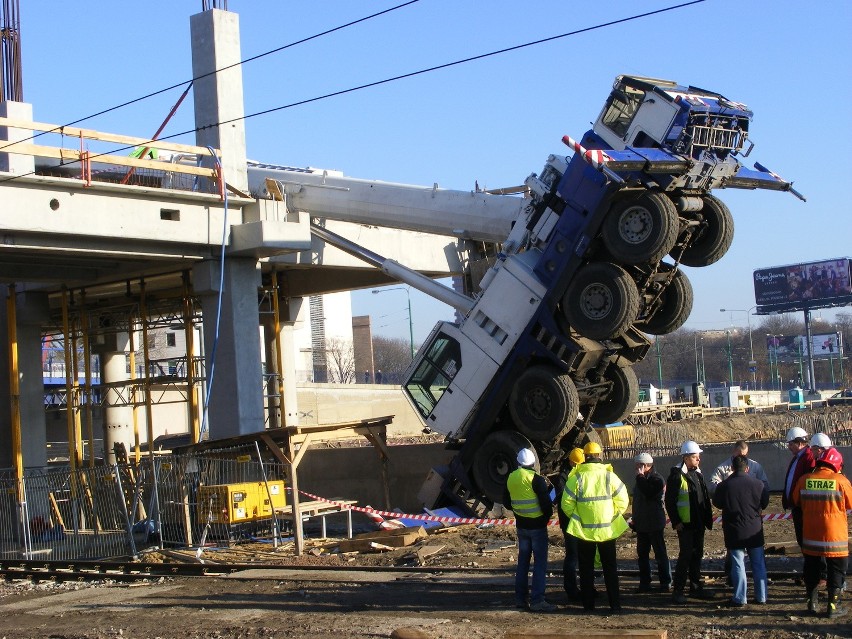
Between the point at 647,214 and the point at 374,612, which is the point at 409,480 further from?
the point at 374,612

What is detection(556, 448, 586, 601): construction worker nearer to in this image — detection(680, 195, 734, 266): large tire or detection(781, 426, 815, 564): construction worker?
detection(781, 426, 815, 564): construction worker

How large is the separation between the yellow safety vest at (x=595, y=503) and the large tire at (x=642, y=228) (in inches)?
260

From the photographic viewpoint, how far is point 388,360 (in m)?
147

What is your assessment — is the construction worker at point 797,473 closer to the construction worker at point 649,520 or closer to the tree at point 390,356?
the construction worker at point 649,520

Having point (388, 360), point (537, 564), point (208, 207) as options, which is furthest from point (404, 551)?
point (388, 360)

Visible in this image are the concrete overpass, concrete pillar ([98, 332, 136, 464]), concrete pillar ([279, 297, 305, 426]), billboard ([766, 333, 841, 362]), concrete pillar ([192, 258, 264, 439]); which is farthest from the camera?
billboard ([766, 333, 841, 362])

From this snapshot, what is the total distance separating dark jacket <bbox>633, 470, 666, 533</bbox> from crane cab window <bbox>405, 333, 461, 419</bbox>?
813 cm

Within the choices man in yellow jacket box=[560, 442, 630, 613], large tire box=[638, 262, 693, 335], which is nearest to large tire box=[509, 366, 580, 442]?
large tire box=[638, 262, 693, 335]

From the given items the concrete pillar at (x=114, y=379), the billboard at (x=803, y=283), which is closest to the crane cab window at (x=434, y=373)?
the concrete pillar at (x=114, y=379)

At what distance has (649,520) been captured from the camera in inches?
444

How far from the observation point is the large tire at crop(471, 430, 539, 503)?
1886cm

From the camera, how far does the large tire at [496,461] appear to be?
1886cm

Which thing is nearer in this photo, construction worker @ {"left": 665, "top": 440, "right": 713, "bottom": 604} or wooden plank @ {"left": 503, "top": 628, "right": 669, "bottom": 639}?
wooden plank @ {"left": 503, "top": 628, "right": 669, "bottom": 639}

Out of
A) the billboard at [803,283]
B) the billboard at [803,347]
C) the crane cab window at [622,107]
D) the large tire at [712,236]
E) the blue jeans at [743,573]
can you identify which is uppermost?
the billboard at [803,283]
